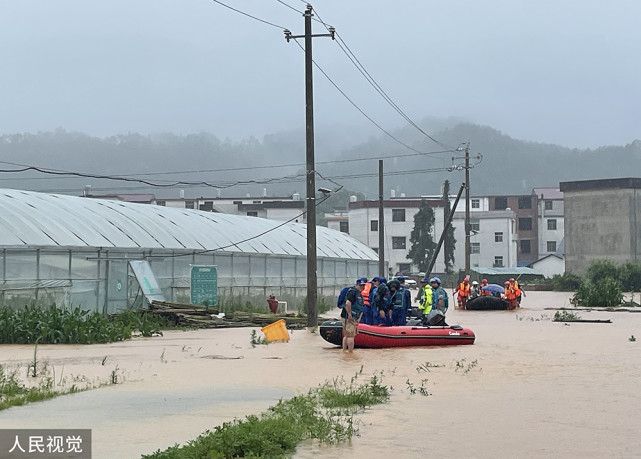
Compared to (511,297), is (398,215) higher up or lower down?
higher up

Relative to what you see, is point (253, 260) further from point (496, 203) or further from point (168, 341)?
point (496, 203)

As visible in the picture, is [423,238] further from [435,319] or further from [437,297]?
[435,319]

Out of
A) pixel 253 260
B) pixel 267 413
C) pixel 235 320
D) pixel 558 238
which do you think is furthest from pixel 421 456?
pixel 558 238

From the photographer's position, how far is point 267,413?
1412 cm

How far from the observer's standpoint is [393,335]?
2528 cm

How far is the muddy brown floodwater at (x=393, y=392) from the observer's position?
12336 millimetres

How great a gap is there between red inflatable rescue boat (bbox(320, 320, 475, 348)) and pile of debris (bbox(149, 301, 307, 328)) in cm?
827

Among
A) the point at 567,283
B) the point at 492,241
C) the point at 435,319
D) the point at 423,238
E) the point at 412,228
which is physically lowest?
the point at 435,319

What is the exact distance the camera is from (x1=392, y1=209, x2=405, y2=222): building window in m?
110

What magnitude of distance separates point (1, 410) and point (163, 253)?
25.1 metres

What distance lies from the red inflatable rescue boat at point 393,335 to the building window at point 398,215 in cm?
8391

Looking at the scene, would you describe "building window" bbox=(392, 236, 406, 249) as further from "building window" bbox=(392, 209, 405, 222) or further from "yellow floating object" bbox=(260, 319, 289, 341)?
"yellow floating object" bbox=(260, 319, 289, 341)

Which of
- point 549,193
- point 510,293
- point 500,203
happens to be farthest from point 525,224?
point 510,293

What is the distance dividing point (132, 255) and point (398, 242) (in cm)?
7401
